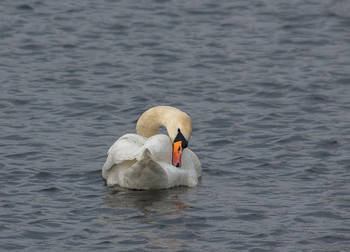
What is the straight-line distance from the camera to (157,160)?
1466 cm

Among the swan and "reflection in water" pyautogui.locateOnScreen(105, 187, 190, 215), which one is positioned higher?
the swan

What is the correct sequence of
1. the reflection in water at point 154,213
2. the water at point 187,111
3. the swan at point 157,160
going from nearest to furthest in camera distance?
the reflection in water at point 154,213 < the water at point 187,111 < the swan at point 157,160

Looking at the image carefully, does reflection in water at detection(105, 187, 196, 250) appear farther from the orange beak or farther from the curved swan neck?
the curved swan neck

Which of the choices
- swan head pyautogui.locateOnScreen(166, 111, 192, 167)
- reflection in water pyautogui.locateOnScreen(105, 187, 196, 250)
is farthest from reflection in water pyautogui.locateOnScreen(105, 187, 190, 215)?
swan head pyautogui.locateOnScreen(166, 111, 192, 167)

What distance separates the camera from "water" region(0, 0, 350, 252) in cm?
1299

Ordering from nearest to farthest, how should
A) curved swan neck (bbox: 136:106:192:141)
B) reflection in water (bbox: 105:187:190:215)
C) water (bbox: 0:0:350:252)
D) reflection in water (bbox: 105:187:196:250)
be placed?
1. reflection in water (bbox: 105:187:196:250)
2. water (bbox: 0:0:350:252)
3. reflection in water (bbox: 105:187:190:215)
4. curved swan neck (bbox: 136:106:192:141)

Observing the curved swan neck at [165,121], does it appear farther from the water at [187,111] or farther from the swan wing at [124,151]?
the water at [187,111]

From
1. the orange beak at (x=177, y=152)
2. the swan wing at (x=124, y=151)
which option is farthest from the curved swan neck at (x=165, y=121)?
the swan wing at (x=124, y=151)

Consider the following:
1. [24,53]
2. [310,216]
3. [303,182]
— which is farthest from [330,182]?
[24,53]

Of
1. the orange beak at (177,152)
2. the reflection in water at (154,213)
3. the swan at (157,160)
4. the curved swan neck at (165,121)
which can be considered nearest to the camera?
the reflection in water at (154,213)

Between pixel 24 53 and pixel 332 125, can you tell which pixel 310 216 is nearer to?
pixel 332 125

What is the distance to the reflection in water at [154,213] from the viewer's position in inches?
495

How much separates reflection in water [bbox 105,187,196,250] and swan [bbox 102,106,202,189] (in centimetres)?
16

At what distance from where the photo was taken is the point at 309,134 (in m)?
17.6
